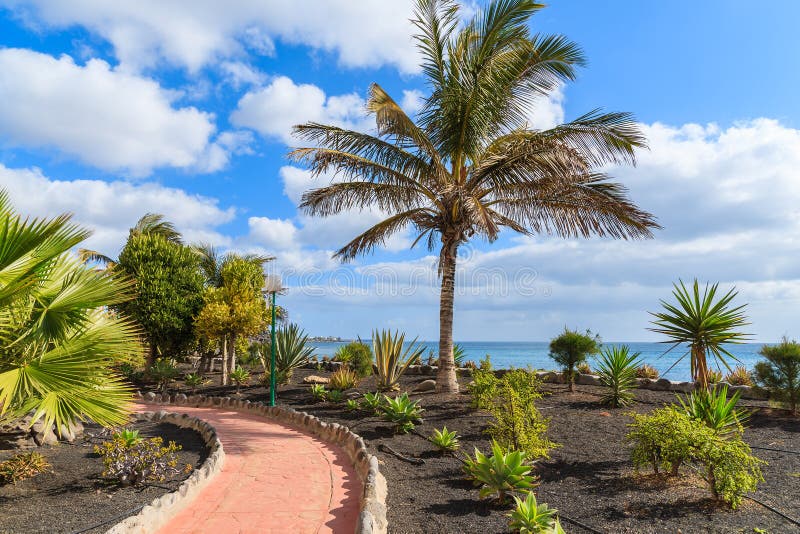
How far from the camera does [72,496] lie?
581cm

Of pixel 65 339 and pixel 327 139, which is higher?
pixel 327 139

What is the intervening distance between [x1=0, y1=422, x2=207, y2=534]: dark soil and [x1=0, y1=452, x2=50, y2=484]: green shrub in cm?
9

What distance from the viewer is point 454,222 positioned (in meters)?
12.1

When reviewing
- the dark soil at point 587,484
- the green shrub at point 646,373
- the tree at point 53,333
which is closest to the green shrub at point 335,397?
the dark soil at point 587,484

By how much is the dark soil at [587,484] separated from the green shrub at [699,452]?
228 mm

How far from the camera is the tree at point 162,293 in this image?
54.1 feet

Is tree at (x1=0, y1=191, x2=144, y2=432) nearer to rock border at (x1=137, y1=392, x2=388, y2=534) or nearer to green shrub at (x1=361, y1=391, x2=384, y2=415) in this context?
rock border at (x1=137, y1=392, x2=388, y2=534)

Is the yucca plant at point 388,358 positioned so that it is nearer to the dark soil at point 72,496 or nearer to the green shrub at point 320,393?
the green shrub at point 320,393

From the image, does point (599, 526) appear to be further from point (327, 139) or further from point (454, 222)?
point (327, 139)

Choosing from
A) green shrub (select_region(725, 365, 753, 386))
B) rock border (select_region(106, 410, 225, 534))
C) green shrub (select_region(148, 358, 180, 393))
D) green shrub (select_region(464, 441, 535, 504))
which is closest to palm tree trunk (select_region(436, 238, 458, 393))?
rock border (select_region(106, 410, 225, 534))

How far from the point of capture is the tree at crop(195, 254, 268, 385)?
50.8 ft

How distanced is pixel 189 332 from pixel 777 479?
17.0 m

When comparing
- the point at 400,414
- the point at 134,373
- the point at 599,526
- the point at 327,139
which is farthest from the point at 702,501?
the point at 134,373

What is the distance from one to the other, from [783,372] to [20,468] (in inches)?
531
